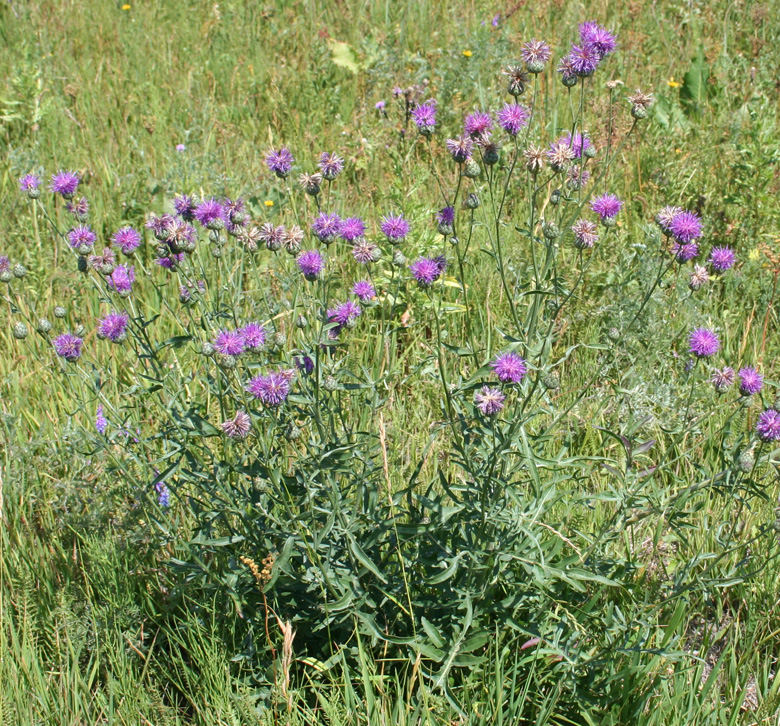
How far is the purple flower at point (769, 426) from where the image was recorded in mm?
1856

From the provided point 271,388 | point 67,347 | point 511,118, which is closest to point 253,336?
point 271,388

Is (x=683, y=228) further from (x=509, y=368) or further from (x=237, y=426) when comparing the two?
(x=237, y=426)

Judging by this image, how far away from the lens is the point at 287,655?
5.61 feet

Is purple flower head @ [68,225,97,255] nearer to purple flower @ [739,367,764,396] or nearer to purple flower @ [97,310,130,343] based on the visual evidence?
purple flower @ [97,310,130,343]

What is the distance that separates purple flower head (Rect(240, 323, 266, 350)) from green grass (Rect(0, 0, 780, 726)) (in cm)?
44

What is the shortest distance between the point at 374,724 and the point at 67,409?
1.90 m

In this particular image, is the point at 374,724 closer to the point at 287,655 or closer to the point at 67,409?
the point at 287,655

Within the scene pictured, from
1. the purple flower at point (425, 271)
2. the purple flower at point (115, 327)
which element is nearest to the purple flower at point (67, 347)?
the purple flower at point (115, 327)

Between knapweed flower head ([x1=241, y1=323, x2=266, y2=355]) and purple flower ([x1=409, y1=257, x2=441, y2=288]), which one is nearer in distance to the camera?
knapweed flower head ([x1=241, y1=323, x2=266, y2=355])

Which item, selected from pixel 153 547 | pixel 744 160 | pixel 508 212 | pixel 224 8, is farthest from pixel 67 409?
pixel 224 8

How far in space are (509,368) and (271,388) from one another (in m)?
0.59

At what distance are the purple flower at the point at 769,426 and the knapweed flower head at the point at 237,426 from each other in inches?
51.2

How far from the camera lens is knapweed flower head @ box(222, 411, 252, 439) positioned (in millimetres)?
1899

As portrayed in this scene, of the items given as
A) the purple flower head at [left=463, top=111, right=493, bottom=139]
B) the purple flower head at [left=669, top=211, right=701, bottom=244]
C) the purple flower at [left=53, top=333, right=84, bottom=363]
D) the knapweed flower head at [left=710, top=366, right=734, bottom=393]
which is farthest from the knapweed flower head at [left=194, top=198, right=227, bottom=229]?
the knapweed flower head at [left=710, top=366, right=734, bottom=393]
